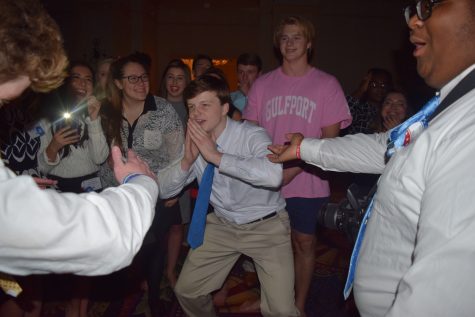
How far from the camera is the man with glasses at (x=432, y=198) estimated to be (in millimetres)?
833

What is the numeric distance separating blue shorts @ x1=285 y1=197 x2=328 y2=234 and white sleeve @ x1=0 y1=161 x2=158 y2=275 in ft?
6.33

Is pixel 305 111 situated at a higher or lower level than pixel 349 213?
higher

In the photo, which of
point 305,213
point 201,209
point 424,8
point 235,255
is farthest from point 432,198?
point 305,213

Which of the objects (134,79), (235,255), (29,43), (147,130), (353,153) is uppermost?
(29,43)

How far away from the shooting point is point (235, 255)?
97.7 inches

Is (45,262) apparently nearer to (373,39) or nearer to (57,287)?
(57,287)

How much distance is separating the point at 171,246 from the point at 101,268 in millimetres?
2352

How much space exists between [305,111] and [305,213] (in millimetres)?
773

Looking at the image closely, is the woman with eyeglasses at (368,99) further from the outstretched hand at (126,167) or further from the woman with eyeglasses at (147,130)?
the outstretched hand at (126,167)

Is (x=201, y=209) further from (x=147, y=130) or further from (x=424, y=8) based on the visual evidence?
(x=424, y=8)

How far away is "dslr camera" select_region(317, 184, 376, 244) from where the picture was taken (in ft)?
5.26

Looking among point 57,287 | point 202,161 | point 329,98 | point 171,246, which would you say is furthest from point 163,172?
point 57,287

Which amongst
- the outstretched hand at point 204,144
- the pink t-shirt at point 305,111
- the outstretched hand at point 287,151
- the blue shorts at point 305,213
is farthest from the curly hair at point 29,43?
the blue shorts at point 305,213

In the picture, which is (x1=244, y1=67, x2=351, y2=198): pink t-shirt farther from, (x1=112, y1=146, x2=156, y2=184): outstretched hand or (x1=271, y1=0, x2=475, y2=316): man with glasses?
(x1=112, y1=146, x2=156, y2=184): outstretched hand
